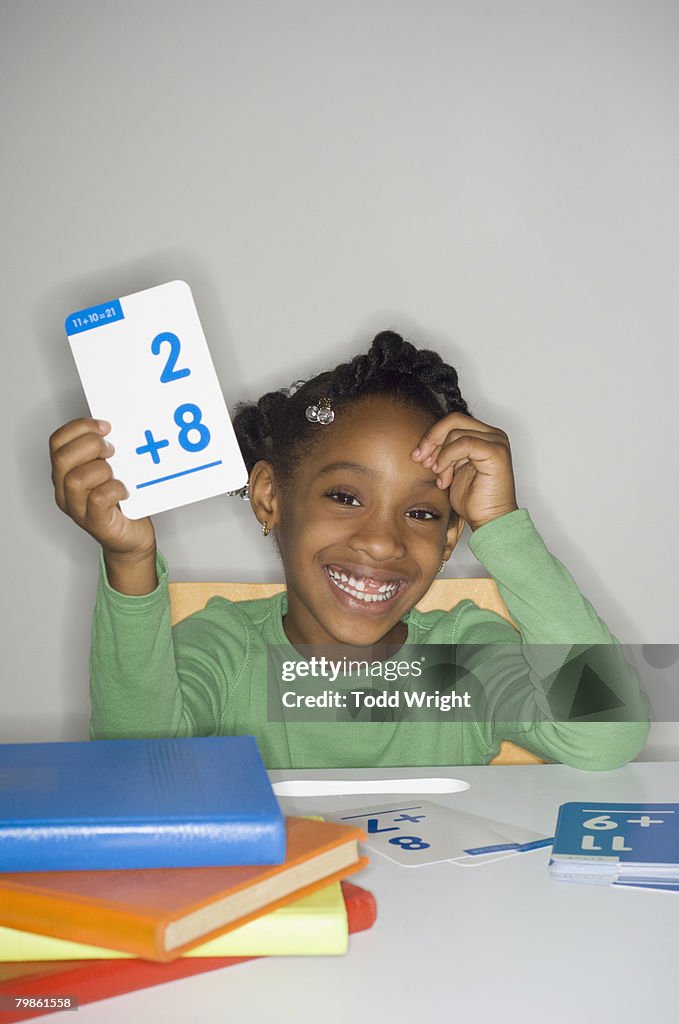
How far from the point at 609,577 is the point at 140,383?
965 mm

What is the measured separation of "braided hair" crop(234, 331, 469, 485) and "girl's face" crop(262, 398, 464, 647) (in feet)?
0.08

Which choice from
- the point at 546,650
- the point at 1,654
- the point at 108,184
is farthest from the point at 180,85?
the point at 546,650

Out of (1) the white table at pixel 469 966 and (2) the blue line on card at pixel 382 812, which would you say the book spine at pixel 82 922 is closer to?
(1) the white table at pixel 469 966

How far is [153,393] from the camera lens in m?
1.30

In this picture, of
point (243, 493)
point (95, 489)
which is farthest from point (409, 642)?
point (95, 489)

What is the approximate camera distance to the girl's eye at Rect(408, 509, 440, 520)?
1632 millimetres

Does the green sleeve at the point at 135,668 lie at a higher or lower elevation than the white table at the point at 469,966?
lower

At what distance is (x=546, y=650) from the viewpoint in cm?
141

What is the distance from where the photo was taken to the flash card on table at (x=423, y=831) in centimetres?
85

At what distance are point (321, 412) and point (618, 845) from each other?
0.99 meters

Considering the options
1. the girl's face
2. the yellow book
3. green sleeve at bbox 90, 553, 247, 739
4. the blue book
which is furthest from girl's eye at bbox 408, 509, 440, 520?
the yellow book

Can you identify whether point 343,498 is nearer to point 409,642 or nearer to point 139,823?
point 409,642

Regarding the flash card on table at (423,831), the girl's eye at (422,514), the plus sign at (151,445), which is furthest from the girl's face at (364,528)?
the flash card on table at (423,831)

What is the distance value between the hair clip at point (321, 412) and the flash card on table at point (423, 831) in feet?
2.62
